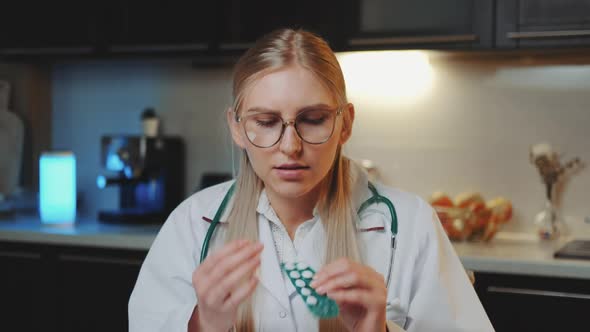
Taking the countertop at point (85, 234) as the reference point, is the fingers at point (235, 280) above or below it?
above

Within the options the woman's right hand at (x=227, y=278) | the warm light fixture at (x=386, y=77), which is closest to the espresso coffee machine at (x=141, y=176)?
the warm light fixture at (x=386, y=77)

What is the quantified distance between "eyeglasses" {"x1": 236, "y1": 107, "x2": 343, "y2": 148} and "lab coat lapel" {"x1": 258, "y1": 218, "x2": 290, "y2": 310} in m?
0.24

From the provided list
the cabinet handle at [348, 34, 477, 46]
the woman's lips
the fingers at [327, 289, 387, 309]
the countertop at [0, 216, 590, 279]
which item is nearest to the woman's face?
the woman's lips

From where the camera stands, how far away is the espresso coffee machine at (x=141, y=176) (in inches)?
117

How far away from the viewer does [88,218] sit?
126 inches

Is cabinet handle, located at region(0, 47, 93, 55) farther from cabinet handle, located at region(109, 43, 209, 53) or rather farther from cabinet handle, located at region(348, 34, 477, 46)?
cabinet handle, located at region(348, 34, 477, 46)

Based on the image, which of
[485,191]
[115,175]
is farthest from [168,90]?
[485,191]

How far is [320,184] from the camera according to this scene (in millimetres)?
1494

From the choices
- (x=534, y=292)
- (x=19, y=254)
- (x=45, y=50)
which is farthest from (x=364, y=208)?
(x=45, y=50)

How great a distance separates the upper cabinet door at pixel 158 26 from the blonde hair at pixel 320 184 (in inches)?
57.0

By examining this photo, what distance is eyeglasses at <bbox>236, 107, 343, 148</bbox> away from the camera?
1.31 meters

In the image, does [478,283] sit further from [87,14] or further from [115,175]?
[87,14]

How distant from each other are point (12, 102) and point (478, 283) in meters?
2.29

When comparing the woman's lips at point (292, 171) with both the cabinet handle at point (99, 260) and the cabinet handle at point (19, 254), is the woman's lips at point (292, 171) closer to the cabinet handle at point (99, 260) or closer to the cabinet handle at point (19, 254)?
the cabinet handle at point (99, 260)
